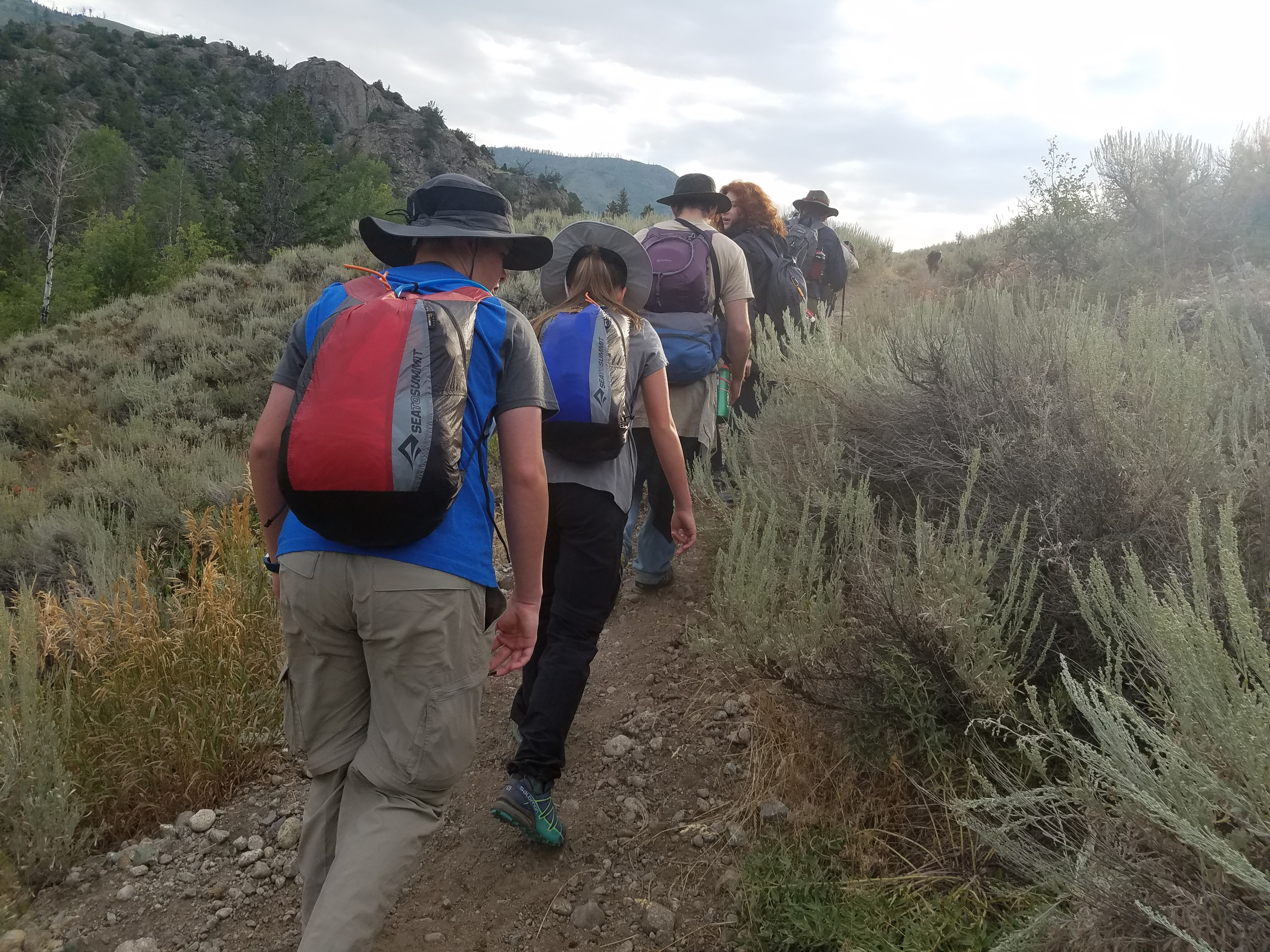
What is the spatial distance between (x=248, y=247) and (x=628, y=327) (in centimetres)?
2690

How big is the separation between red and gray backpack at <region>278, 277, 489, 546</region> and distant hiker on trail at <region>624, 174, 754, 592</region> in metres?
1.92

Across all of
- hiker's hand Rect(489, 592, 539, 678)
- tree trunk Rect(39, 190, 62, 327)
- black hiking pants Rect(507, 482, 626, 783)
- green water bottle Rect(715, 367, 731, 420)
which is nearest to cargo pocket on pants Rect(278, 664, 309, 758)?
hiker's hand Rect(489, 592, 539, 678)

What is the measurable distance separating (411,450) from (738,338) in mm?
2872

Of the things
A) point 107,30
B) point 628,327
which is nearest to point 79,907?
point 628,327

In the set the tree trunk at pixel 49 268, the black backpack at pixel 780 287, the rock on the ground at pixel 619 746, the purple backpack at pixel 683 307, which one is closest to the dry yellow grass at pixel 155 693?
the rock on the ground at pixel 619 746

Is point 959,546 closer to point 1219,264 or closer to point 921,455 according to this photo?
point 921,455

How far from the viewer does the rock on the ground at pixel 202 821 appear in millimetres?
2852

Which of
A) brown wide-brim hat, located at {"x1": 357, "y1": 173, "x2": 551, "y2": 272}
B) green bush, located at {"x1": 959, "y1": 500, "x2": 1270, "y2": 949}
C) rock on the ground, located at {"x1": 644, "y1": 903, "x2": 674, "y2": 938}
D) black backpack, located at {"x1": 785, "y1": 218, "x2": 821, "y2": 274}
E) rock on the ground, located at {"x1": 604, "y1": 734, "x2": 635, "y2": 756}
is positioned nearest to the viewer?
green bush, located at {"x1": 959, "y1": 500, "x2": 1270, "y2": 949}

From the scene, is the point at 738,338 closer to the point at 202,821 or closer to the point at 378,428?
the point at 378,428

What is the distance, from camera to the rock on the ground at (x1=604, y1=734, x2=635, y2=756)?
311 cm

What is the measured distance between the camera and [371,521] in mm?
1687

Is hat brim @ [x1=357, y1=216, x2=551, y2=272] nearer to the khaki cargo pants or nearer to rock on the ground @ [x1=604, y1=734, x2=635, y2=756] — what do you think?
the khaki cargo pants

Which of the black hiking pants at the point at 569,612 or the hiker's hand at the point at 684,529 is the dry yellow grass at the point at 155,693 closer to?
the black hiking pants at the point at 569,612

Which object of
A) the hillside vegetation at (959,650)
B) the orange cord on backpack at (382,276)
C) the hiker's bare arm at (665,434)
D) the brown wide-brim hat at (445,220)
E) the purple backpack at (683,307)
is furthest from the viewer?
the purple backpack at (683,307)
